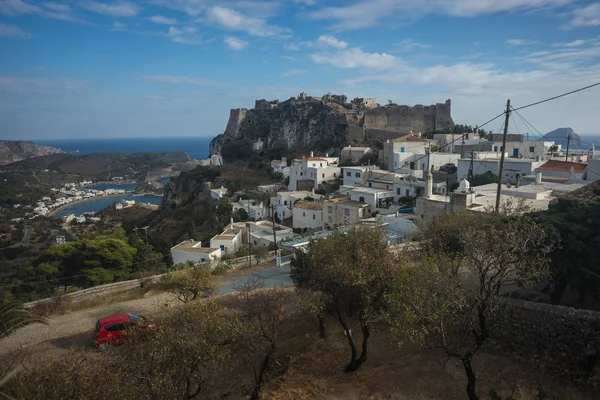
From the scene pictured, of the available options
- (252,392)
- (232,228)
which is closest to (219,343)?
(252,392)

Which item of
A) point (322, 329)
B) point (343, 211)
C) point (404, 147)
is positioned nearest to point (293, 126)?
point (404, 147)

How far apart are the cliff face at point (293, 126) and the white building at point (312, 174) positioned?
1684 cm

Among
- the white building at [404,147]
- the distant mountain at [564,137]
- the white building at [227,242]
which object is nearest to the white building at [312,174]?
the white building at [404,147]

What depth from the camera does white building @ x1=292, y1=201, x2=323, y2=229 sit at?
35.9 metres

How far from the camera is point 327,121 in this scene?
7744cm

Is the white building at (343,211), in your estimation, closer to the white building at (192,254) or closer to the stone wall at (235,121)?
the white building at (192,254)

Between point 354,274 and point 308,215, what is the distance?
91.0 ft

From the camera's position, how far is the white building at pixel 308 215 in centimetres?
3591

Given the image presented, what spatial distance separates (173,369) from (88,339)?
25.1ft

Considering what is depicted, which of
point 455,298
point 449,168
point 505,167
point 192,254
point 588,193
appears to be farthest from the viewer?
point 449,168

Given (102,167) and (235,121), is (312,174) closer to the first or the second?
(235,121)

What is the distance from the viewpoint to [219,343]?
7.85m

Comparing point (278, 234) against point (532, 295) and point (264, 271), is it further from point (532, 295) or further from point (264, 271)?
point (532, 295)

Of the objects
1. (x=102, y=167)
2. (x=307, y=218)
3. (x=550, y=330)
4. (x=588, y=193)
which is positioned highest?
(x=588, y=193)
